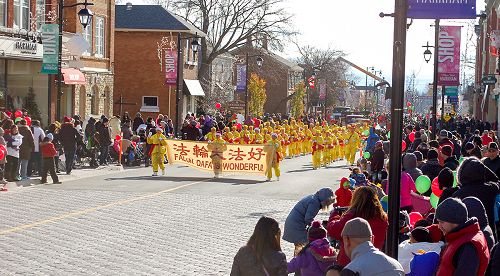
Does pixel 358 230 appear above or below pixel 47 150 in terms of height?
above

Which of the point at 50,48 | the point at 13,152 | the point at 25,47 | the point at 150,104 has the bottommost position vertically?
the point at 13,152

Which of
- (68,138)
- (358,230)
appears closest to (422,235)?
(358,230)

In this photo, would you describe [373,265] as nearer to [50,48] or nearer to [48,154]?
[48,154]

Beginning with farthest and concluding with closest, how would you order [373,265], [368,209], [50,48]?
[50,48]
[368,209]
[373,265]

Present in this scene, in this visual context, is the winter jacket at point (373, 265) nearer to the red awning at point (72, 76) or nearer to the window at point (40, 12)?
the window at point (40, 12)

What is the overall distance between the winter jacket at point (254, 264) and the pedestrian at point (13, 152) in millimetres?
17526

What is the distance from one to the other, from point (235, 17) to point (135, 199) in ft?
155

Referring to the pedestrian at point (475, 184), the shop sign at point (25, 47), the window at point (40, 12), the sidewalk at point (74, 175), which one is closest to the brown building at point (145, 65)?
the window at point (40, 12)

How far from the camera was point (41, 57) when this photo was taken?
40.6 meters

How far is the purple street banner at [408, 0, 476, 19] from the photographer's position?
380 inches

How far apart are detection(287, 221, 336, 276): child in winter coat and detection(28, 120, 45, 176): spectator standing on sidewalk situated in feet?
60.6

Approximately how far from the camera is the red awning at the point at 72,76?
43.3m

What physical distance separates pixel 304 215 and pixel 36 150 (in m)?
16.9

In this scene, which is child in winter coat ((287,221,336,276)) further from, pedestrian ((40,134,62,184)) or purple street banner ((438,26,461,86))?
purple street banner ((438,26,461,86))
